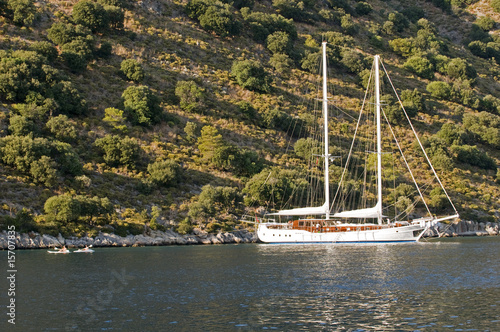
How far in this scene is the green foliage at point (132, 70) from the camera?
114188 millimetres

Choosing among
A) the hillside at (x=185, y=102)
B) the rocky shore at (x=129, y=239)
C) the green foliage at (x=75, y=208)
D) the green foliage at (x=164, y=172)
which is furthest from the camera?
the green foliage at (x=164, y=172)

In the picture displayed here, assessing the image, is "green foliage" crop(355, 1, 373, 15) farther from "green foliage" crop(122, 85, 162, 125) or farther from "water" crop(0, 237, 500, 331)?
"water" crop(0, 237, 500, 331)

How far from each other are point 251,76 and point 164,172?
144 ft

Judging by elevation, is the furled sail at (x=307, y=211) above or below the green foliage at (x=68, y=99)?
below

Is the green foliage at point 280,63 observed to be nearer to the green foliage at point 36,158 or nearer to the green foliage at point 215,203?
the green foliage at point 215,203

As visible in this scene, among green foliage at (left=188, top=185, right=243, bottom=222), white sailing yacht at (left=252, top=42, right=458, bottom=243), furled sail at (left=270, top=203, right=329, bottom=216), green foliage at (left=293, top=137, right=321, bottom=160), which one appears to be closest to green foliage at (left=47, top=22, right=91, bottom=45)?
green foliage at (left=188, top=185, right=243, bottom=222)

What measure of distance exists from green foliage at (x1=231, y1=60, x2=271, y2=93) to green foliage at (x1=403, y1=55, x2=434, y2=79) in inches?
1902

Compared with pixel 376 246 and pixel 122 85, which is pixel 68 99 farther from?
pixel 376 246

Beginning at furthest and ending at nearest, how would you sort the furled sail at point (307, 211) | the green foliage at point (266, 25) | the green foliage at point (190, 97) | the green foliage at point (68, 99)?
the green foliage at point (266, 25) < the green foliage at point (190, 97) < the green foliage at point (68, 99) < the furled sail at point (307, 211)

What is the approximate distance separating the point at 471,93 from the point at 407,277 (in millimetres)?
117233

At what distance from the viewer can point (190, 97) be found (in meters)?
114

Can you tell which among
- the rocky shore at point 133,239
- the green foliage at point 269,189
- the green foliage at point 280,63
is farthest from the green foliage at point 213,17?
the rocky shore at point 133,239

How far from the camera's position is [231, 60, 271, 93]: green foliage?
124 m

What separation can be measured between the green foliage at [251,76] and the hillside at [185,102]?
13.9 inches
